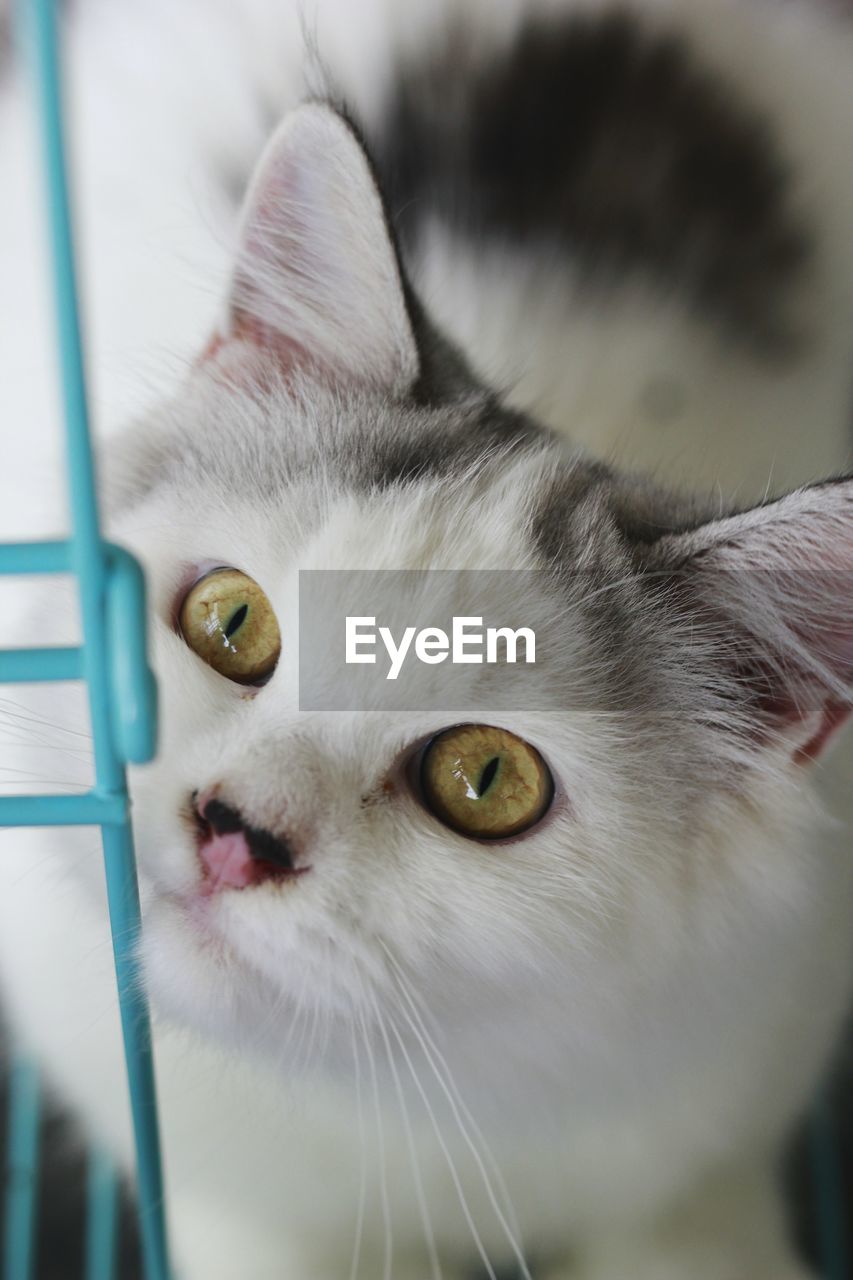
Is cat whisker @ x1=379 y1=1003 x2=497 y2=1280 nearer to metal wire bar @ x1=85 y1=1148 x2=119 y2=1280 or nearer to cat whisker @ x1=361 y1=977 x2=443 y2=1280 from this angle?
cat whisker @ x1=361 y1=977 x2=443 y2=1280

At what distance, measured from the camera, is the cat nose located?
18.1 inches

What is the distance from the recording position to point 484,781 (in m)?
0.54

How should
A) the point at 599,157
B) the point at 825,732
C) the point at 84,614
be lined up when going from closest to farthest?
1. the point at 84,614
2. the point at 825,732
3. the point at 599,157

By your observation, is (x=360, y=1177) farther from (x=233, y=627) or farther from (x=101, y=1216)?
(x=233, y=627)

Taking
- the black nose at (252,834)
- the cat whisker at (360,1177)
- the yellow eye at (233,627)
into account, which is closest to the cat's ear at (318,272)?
the yellow eye at (233,627)

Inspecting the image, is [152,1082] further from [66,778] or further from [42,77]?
[42,77]

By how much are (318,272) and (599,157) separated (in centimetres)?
30

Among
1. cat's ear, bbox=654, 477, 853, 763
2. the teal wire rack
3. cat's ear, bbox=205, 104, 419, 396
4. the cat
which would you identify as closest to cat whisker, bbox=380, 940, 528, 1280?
the cat

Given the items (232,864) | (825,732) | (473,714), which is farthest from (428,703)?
(825,732)

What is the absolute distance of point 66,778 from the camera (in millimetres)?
558

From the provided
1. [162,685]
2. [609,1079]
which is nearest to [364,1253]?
[609,1079]

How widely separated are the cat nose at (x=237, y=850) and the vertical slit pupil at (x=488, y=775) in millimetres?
112

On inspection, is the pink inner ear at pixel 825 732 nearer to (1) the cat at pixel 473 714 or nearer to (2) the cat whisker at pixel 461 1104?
(1) the cat at pixel 473 714

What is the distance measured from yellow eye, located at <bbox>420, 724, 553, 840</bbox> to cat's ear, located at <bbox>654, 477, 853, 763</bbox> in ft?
0.44
